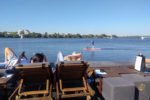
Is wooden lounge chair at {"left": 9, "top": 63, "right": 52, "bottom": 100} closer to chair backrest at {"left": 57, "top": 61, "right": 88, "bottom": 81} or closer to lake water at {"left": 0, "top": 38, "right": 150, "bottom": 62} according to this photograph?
chair backrest at {"left": 57, "top": 61, "right": 88, "bottom": 81}

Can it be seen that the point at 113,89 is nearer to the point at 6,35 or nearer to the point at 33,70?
the point at 33,70

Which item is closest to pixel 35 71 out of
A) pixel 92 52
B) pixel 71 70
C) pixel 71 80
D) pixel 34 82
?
pixel 34 82

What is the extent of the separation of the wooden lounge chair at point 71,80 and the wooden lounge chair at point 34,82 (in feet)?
0.61

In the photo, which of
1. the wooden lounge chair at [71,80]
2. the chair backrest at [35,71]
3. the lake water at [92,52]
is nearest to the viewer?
the chair backrest at [35,71]

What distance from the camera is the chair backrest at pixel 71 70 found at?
12.9 feet

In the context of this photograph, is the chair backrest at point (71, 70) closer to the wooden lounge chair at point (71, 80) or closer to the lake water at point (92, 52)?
the wooden lounge chair at point (71, 80)

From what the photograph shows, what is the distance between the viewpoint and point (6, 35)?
10819 centimetres

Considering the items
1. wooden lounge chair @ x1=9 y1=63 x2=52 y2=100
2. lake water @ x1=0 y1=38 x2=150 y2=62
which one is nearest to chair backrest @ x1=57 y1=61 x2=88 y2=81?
wooden lounge chair @ x1=9 y1=63 x2=52 y2=100

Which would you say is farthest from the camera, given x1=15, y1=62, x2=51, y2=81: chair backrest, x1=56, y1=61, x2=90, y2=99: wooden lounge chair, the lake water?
the lake water

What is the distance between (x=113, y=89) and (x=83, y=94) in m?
0.53

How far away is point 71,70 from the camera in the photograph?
13.3ft

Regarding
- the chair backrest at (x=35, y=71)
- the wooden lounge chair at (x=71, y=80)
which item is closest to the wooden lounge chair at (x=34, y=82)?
the chair backrest at (x=35, y=71)

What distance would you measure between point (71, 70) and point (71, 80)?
0.31 m

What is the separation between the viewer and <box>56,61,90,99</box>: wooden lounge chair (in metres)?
3.87
